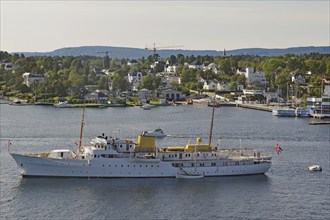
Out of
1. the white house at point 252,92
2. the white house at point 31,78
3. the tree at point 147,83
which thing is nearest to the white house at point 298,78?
the white house at point 252,92

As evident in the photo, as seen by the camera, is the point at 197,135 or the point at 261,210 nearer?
the point at 261,210

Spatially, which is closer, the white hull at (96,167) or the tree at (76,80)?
the white hull at (96,167)

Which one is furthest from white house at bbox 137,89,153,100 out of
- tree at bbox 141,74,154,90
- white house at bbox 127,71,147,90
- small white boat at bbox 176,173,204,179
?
small white boat at bbox 176,173,204,179

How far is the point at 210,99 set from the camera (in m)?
77.7

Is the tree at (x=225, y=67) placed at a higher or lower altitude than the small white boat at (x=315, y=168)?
higher

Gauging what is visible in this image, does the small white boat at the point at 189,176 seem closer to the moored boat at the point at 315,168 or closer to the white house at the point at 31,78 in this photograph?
the moored boat at the point at 315,168

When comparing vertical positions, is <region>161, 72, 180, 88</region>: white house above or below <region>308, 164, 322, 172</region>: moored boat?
above

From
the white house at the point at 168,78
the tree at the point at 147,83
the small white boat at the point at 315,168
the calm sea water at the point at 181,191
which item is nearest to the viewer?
the calm sea water at the point at 181,191

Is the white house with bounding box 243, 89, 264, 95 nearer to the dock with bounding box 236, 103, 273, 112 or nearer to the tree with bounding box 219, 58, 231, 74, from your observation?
the dock with bounding box 236, 103, 273, 112

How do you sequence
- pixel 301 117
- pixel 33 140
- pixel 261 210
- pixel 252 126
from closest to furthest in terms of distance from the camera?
pixel 261 210
pixel 33 140
pixel 252 126
pixel 301 117

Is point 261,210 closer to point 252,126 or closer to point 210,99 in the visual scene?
point 252,126

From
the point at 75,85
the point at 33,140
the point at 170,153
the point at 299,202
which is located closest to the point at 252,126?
the point at 33,140

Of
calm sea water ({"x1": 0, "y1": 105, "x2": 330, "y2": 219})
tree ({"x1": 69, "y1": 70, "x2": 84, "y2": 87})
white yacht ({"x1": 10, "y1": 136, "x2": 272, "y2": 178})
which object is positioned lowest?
calm sea water ({"x1": 0, "y1": 105, "x2": 330, "y2": 219})

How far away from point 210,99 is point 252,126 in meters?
25.9
